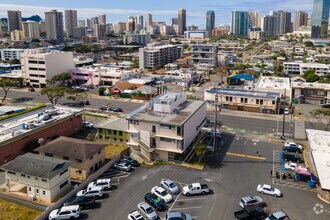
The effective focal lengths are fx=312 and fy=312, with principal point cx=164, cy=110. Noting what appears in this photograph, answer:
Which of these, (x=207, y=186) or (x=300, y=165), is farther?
(x=300, y=165)

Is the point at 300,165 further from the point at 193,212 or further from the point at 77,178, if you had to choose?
the point at 77,178

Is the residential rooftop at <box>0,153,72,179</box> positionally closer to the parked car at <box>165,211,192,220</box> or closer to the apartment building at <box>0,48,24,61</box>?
the parked car at <box>165,211,192,220</box>

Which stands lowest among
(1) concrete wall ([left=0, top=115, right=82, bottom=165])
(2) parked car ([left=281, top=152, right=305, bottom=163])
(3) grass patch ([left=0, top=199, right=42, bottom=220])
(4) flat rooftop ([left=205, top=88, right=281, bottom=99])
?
(3) grass patch ([left=0, top=199, right=42, bottom=220])

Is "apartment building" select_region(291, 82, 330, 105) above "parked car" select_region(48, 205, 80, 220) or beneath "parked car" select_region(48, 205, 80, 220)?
above

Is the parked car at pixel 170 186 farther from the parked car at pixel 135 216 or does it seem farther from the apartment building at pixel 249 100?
the apartment building at pixel 249 100

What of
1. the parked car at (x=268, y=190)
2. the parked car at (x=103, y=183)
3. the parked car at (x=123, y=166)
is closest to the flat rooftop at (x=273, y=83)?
the parked car at (x=268, y=190)

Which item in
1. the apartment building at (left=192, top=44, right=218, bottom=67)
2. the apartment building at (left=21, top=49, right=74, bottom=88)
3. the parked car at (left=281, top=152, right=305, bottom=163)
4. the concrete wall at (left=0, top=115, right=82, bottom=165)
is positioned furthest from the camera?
the apartment building at (left=192, top=44, right=218, bottom=67)

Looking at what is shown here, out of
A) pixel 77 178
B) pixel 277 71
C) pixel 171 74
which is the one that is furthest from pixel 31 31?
pixel 77 178

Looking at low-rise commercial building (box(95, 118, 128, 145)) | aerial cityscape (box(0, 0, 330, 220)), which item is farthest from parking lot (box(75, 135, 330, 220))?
low-rise commercial building (box(95, 118, 128, 145))
